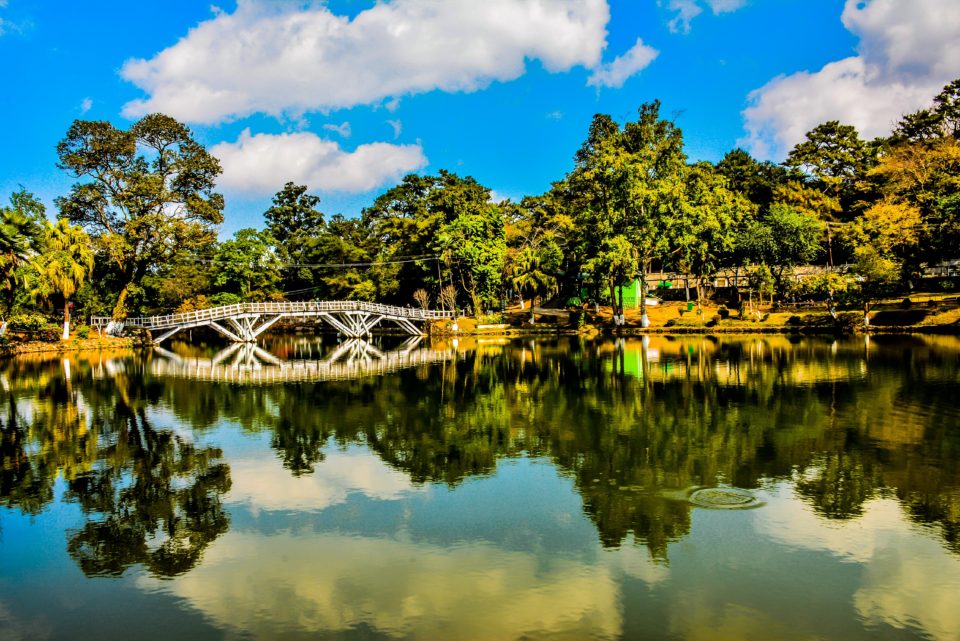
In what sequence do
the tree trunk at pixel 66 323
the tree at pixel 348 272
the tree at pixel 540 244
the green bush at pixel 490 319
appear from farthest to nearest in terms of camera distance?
the tree at pixel 348 272 → the green bush at pixel 490 319 → the tree at pixel 540 244 → the tree trunk at pixel 66 323

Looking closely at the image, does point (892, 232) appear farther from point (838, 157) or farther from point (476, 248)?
point (476, 248)

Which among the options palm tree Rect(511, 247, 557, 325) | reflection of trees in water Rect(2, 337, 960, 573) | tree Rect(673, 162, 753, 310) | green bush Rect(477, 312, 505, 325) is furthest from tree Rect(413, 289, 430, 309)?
reflection of trees in water Rect(2, 337, 960, 573)

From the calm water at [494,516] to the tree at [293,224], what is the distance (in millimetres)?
66266

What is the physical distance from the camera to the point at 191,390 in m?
28.5

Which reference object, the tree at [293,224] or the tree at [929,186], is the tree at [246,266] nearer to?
the tree at [293,224]

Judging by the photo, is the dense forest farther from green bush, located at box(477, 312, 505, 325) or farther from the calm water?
the calm water

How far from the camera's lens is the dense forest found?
51.3m

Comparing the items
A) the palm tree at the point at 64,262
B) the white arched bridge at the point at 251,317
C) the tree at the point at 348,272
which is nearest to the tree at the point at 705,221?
the white arched bridge at the point at 251,317

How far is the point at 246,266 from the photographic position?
69812 mm

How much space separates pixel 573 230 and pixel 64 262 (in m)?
45.9

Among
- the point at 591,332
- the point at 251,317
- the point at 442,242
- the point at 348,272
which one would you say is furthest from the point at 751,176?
the point at 251,317

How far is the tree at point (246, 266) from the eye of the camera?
69312 millimetres

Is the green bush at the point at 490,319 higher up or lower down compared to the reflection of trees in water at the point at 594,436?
higher up

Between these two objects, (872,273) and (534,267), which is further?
(534,267)
